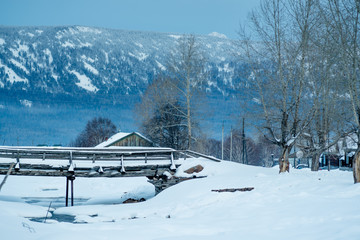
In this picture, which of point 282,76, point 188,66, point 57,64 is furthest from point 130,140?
point 57,64

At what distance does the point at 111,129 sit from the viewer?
72062mm

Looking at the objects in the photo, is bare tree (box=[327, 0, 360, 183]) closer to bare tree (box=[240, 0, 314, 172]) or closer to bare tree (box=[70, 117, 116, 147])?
bare tree (box=[240, 0, 314, 172])

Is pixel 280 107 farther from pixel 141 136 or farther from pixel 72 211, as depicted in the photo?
pixel 141 136

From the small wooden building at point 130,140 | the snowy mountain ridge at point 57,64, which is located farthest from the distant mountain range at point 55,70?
the small wooden building at point 130,140

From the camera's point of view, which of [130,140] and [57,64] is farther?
[57,64]

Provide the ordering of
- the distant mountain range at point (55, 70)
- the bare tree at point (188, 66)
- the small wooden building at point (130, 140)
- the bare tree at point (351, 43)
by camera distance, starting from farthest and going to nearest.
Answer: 1. the distant mountain range at point (55, 70)
2. the small wooden building at point (130, 140)
3. the bare tree at point (188, 66)
4. the bare tree at point (351, 43)

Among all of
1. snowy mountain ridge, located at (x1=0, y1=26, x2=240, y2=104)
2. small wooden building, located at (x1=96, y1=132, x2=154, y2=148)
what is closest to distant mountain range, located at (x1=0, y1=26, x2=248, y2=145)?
snowy mountain ridge, located at (x1=0, y1=26, x2=240, y2=104)

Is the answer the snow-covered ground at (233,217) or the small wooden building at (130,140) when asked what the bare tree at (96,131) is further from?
the snow-covered ground at (233,217)

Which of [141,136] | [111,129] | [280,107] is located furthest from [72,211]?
[111,129]

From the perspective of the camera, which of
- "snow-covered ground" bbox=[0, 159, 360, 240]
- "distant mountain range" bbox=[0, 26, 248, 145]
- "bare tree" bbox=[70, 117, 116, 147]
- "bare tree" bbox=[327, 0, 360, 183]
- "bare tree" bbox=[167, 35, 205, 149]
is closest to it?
"snow-covered ground" bbox=[0, 159, 360, 240]

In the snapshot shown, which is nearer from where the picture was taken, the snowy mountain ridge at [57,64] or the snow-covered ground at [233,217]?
the snow-covered ground at [233,217]

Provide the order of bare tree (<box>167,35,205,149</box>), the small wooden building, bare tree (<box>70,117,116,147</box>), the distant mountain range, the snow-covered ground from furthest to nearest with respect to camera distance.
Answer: the distant mountain range, bare tree (<box>70,117,116,147</box>), the small wooden building, bare tree (<box>167,35,205,149</box>), the snow-covered ground

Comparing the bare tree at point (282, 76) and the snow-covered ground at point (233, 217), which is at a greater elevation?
the bare tree at point (282, 76)

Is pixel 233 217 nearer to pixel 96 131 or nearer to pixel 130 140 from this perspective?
pixel 130 140
